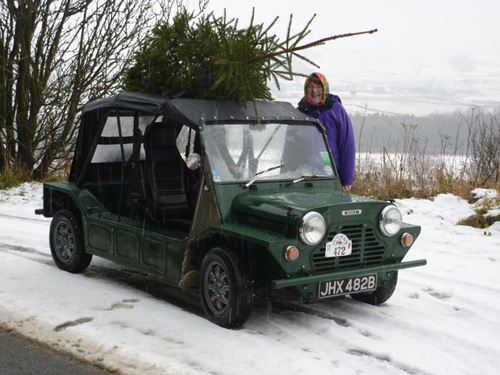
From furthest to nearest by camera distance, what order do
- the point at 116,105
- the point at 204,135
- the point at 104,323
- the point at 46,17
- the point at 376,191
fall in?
1. the point at 46,17
2. the point at 376,191
3. the point at 116,105
4. the point at 204,135
5. the point at 104,323

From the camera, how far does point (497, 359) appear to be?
17.1ft

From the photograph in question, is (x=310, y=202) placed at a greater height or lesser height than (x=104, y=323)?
greater

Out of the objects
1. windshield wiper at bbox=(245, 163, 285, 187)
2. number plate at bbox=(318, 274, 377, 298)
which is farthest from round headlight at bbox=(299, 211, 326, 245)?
windshield wiper at bbox=(245, 163, 285, 187)

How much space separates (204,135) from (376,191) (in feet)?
21.7

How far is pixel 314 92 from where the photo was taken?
26.0 ft

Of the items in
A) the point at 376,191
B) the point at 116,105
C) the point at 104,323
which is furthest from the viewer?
the point at 376,191

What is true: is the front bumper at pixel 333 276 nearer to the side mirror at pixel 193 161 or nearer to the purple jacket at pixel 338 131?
the side mirror at pixel 193 161

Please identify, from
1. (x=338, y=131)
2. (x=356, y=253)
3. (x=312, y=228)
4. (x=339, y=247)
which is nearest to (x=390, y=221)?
(x=356, y=253)

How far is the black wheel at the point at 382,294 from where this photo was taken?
252 inches

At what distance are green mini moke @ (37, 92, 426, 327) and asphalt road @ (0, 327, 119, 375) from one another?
52.1 inches

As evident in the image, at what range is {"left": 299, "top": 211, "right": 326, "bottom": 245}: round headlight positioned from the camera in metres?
5.40

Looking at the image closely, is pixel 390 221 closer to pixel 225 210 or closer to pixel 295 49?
pixel 225 210

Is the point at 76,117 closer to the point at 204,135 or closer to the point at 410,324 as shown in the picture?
the point at 204,135

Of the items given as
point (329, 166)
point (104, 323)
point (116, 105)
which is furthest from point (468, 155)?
point (104, 323)
